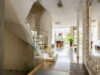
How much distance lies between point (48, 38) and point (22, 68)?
2835 millimetres

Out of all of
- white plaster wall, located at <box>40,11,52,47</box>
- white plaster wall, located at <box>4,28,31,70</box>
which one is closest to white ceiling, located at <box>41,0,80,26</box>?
white plaster wall, located at <box>40,11,52,47</box>

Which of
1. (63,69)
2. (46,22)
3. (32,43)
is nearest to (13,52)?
(32,43)

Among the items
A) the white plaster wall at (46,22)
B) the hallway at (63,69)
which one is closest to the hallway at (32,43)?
the hallway at (63,69)

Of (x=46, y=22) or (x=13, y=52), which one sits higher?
(x=46, y=22)

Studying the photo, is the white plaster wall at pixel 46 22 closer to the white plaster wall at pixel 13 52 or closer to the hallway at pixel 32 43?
the hallway at pixel 32 43

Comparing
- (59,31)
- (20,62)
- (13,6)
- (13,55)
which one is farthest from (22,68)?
(59,31)

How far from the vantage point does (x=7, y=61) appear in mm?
2926

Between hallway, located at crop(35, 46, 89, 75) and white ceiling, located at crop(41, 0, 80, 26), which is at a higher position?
white ceiling, located at crop(41, 0, 80, 26)

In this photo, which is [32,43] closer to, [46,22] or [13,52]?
[13,52]

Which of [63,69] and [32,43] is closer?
[63,69]

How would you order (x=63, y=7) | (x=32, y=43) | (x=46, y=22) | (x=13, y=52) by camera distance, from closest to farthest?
(x=32, y=43) → (x=13, y=52) → (x=63, y=7) → (x=46, y=22)

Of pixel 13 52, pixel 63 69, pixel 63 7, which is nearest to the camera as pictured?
pixel 63 69

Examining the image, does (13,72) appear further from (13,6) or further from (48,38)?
(48,38)

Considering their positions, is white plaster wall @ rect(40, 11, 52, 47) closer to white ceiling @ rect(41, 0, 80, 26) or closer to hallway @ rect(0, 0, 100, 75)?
white ceiling @ rect(41, 0, 80, 26)
